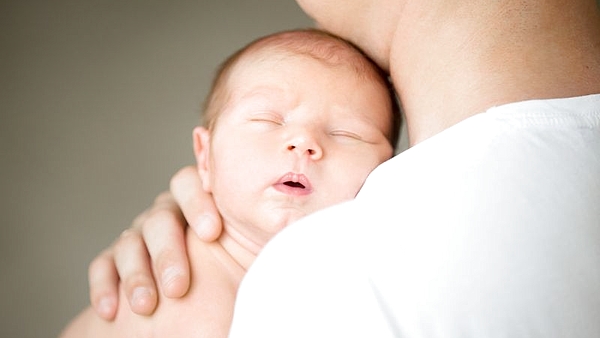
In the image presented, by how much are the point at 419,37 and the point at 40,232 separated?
151 centimetres

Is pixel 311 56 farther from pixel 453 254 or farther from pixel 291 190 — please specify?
pixel 453 254

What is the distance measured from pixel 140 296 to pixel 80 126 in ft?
3.92

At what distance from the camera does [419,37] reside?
0.93 m

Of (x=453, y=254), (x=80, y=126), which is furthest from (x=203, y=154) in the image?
(x=80, y=126)

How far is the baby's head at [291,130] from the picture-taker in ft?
3.66

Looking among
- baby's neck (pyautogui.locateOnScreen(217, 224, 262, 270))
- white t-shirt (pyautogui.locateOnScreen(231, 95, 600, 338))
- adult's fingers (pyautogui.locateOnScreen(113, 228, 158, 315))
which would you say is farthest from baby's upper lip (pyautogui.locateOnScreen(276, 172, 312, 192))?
white t-shirt (pyautogui.locateOnScreen(231, 95, 600, 338))

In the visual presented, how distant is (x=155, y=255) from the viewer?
114cm

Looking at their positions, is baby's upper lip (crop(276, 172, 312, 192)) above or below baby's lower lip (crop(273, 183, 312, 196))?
above

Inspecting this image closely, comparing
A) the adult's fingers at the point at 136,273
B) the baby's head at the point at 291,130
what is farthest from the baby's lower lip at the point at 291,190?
the adult's fingers at the point at 136,273

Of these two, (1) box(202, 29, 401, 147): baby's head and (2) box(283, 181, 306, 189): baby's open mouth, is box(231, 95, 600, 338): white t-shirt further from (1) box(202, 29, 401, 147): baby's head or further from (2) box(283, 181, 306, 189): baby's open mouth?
(1) box(202, 29, 401, 147): baby's head

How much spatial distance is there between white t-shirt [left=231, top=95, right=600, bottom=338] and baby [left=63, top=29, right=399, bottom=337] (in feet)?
1.47

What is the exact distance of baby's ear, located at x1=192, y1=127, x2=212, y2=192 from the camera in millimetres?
1271

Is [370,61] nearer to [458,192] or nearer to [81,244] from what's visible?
[458,192]

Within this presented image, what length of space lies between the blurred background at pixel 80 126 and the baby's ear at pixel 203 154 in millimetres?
921
